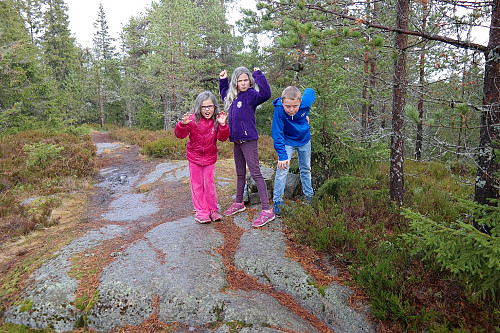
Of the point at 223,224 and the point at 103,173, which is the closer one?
the point at 223,224

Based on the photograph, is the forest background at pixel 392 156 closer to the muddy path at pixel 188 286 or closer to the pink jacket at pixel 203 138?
the muddy path at pixel 188 286

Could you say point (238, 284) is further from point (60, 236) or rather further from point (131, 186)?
point (131, 186)

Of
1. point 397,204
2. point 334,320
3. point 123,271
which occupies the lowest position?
point 334,320

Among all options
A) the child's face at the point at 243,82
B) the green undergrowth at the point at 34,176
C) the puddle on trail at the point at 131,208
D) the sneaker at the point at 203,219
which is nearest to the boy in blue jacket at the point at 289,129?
the child's face at the point at 243,82

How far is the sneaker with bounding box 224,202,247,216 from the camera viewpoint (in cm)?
544

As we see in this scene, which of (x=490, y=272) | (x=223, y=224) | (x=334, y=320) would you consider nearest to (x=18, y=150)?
(x=223, y=224)

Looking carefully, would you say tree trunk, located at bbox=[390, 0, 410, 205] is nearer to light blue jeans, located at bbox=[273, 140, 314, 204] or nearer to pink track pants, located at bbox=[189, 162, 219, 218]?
light blue jeans, located at bbox=[273, 140, 314, 204]

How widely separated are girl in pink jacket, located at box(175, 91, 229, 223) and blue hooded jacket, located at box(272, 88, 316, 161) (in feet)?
2.98

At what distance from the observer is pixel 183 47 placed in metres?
17.9

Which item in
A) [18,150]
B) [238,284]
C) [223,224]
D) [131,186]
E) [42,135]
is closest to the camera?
[238,284]

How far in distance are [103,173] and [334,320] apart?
9.30 metres

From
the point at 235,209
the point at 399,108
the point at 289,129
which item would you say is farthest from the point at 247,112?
the point at 399,108

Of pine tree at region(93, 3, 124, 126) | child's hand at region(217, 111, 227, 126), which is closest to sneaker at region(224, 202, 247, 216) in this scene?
child's hand at region(217, 111, 227, 126)

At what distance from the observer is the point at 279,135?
187 inches
